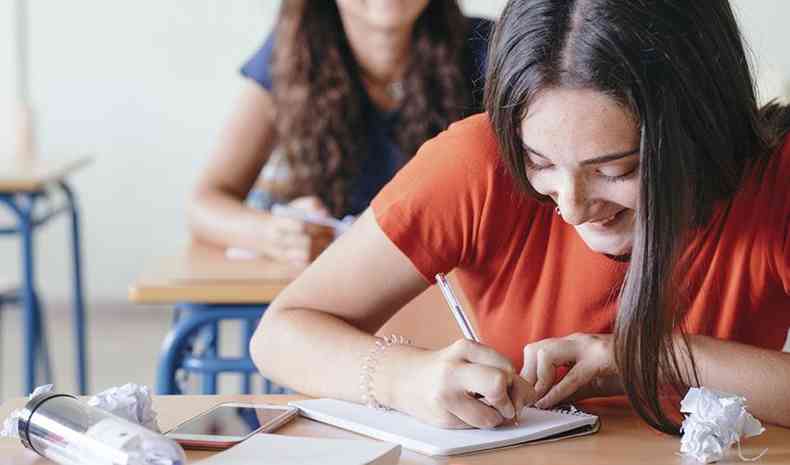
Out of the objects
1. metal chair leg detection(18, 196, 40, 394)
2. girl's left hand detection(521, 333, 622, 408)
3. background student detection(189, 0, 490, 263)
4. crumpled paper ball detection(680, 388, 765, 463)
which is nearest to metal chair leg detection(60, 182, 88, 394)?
metal chair leg detection(18, 196, 40, 394)

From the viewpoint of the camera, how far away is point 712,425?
3.29 feet

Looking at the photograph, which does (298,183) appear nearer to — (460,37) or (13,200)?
(460,37)

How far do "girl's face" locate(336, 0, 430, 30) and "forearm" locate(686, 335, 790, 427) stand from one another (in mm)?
1282

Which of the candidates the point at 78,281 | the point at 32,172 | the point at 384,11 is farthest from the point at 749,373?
the point at 78,281

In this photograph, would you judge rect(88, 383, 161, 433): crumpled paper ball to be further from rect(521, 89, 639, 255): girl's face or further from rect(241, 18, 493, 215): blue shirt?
rect(241, 18, 493, 215): blue shirt

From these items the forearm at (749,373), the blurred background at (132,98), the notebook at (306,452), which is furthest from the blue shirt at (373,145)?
the blurred background at (132,98)

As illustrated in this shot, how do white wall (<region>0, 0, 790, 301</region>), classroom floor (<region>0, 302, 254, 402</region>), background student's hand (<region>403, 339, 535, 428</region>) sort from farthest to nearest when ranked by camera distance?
white wall (<region>0, 0, 790, 301</region>) < classroom floor (<region>0, 302, 254, 402</region>) < background student's hand (<region>403, 339, 535, 428</region>)

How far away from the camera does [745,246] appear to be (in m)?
1.30

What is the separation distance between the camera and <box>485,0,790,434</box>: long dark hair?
1094mm

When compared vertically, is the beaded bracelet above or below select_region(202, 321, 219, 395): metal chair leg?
above

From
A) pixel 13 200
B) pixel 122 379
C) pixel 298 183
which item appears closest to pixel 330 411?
pixel 298 183

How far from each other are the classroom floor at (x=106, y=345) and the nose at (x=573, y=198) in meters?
2.80

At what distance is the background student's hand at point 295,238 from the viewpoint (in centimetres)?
217

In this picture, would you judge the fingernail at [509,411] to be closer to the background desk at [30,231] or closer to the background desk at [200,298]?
the background desk at [200,298]
